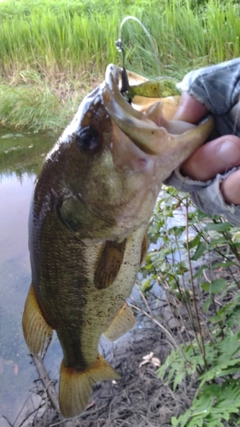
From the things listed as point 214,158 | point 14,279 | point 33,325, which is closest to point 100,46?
point 14,279

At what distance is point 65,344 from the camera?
6.58 ft

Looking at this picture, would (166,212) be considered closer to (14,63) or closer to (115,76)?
(115,76)

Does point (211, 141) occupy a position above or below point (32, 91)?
above

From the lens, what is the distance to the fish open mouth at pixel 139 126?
1.30m

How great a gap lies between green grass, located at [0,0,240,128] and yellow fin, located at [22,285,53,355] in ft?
14.6

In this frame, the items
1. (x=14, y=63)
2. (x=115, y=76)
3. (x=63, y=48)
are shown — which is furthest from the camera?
(x=14, y=63)

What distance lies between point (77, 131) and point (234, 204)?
0.54 meters

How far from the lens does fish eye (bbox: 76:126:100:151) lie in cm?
143

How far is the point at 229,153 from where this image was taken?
4.48 ft

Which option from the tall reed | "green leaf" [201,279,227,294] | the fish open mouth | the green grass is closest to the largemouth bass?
the fish open mouth

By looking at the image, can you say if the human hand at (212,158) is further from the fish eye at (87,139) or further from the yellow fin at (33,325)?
the yellow fin at (33,325)

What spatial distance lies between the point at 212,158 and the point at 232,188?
11cm

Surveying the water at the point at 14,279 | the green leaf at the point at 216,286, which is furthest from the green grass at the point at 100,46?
the green leaf at the point at 216,286

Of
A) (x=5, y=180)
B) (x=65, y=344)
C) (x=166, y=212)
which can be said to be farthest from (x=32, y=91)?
(x=65, y=344)
